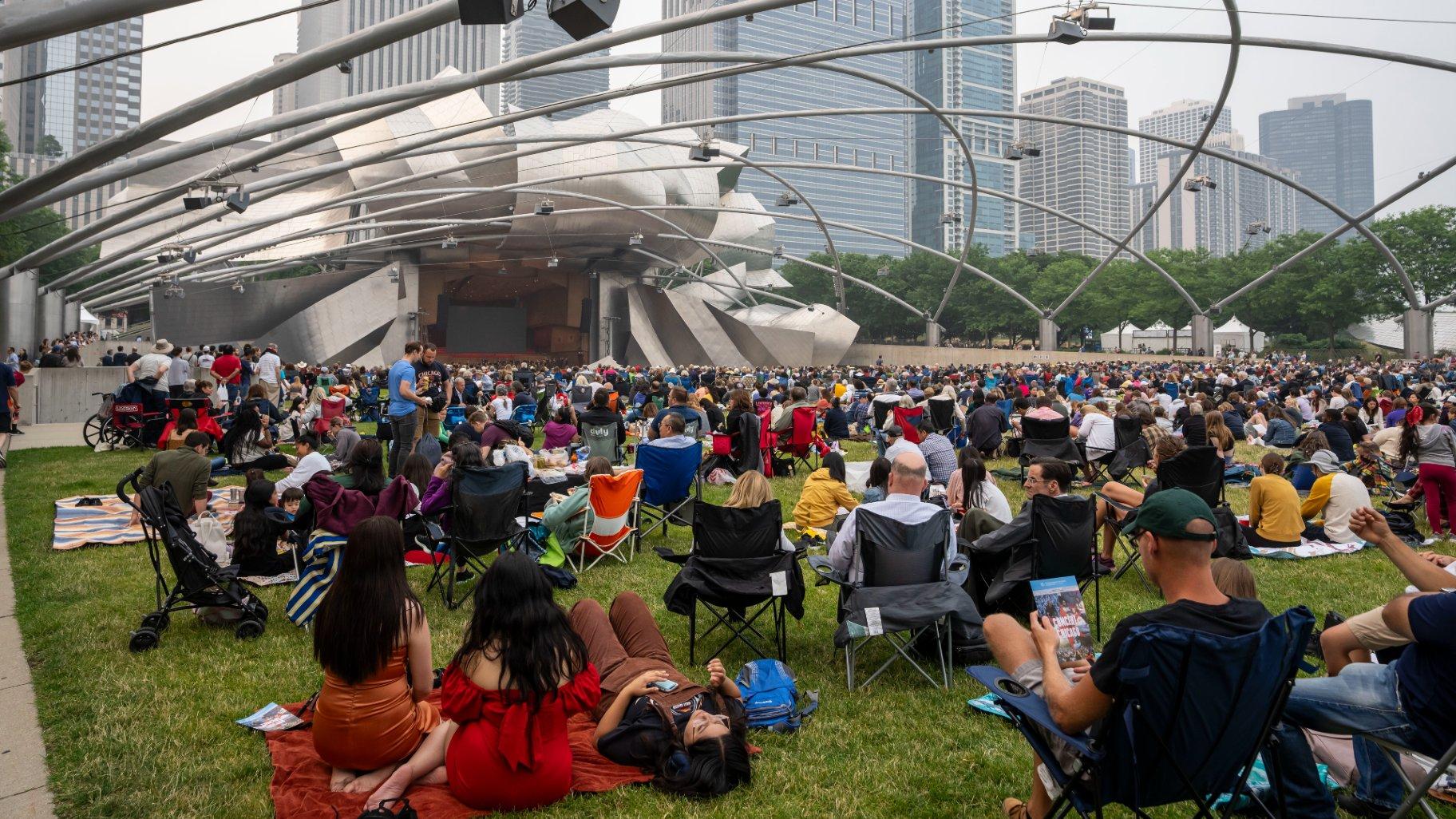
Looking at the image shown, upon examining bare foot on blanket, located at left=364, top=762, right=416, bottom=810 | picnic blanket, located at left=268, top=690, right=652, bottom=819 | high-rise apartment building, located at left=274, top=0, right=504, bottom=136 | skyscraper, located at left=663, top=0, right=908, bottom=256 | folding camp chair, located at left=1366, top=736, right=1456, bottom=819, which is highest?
high-rise apartment building, located at left=274, top=0, right=504, bottom=136

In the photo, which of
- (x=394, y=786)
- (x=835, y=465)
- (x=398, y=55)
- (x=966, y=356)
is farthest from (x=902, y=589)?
(x=398, y=55)

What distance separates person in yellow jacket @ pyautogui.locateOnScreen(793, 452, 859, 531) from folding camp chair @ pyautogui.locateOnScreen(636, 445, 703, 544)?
115 cm

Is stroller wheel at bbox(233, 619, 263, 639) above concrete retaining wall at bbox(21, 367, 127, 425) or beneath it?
beneath

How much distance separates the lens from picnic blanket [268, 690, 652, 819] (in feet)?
12.6

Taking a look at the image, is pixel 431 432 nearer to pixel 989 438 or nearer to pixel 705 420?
pixel 705 420

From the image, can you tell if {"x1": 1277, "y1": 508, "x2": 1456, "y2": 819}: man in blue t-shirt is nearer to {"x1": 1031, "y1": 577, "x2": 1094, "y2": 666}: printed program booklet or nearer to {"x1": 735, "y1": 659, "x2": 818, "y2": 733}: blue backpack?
{"x1": 1031, "y1": 577, "x2": 1094, "y2": 666}: printed program booklet

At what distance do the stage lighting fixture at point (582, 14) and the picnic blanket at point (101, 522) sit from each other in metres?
5.93

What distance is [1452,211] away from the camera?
59.1 metres

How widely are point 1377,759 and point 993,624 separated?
1784 millimetres

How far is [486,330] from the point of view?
2667 inches

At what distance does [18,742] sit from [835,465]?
665 centimetres

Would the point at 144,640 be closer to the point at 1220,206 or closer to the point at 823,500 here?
the point at 823,500

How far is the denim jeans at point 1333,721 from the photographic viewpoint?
3.22 m

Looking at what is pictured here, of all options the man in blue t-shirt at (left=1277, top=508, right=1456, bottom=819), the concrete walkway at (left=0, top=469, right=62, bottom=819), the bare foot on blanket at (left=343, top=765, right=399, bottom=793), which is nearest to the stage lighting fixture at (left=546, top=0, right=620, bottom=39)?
the bare foot on blanket at (left=343, top=765, right=399, bottom=793)
